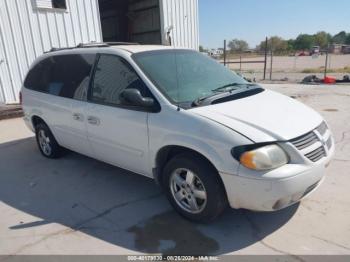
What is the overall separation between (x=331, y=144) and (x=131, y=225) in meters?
2.21

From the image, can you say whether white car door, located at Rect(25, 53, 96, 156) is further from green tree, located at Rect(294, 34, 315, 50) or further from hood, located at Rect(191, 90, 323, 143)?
green tree, located at Rect(294, 34, 315, 50)

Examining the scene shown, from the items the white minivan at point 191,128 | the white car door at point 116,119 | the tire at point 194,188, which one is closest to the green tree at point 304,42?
the white minivan at point 191,128

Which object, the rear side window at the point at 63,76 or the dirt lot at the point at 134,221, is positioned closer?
the dirt lot at the point at 134,221

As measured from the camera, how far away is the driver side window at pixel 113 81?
11.4 ft

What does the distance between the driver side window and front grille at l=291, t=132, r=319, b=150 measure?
1.52m

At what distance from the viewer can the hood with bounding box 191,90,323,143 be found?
2.73 m

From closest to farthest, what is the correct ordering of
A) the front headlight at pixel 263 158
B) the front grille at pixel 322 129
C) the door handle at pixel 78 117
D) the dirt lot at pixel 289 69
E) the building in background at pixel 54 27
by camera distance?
the front headlight at pixel 263 158 → the front grille at pixel 322 129 → the door handle at pixel 78 117 → the building in background at pixel 54 27 → the dirt lot at pixel 289 69

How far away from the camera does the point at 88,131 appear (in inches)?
160

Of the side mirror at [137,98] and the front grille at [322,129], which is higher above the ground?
the side mirror at [137,98]

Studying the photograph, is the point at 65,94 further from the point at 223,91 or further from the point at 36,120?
the point at 223,91

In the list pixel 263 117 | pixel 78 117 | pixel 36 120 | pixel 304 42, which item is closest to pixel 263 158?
pixel 263 117

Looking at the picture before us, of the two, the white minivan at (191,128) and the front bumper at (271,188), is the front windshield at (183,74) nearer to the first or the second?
the white minivan at (191,128)

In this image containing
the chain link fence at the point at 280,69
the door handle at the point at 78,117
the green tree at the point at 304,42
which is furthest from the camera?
the green tree at the point at 304,42

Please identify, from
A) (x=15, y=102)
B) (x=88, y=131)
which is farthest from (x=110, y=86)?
(x=15, y=102)
